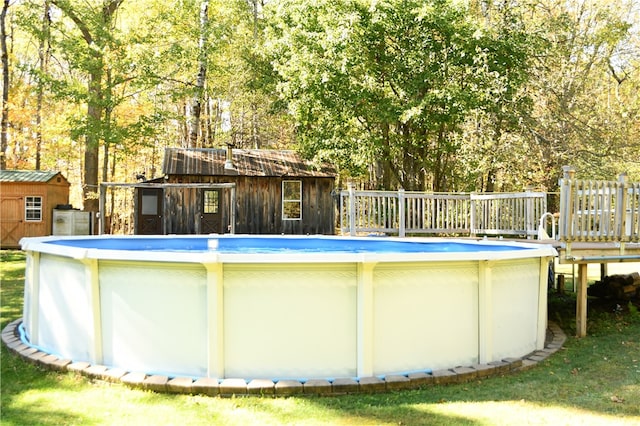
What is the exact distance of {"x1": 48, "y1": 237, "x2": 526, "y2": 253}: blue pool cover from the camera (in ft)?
27.5

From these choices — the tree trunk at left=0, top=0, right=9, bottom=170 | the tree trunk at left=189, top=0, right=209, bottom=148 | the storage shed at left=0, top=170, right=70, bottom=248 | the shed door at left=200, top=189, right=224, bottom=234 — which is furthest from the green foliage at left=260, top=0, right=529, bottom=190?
the tree trunk at left=0, top=0, right=9, bottom=170

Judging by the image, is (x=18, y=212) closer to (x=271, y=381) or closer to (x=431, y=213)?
(x=431, y=213)

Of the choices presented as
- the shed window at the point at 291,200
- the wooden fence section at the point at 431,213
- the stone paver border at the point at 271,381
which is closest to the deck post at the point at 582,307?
the stone paver border at the point at 271,381

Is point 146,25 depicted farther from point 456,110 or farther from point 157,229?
point 456,110

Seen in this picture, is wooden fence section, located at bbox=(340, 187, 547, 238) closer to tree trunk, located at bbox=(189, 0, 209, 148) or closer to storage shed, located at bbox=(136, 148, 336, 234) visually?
storage shed, located at bbox=(136, 148, 336, 234)

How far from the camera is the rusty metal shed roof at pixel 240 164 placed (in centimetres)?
1791

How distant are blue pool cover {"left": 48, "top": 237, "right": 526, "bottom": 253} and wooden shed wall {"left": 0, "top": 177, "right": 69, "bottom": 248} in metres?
11.1

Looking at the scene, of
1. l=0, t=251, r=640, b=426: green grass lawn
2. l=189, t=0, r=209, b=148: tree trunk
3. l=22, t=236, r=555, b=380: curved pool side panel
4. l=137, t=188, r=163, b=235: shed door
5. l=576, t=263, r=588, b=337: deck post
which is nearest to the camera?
l=0, t=251, r=640, b=426: green grass lawn

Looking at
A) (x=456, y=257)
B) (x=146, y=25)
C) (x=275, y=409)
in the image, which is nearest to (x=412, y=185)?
(x=146, y=25)

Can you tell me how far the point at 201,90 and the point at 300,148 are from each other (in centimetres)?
479

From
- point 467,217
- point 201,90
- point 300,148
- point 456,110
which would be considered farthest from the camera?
point 201,90

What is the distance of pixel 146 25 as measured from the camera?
20266mm

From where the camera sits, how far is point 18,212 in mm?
18172

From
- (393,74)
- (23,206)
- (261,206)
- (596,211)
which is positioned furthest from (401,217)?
(23,206)
